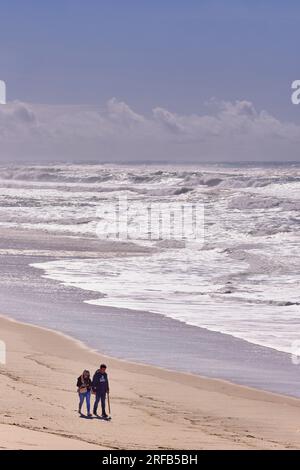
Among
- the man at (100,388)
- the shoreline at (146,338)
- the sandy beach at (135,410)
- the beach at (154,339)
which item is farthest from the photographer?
the shoreline at (146,338)

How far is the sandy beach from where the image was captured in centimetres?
1116

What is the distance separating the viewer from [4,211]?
2184 inches

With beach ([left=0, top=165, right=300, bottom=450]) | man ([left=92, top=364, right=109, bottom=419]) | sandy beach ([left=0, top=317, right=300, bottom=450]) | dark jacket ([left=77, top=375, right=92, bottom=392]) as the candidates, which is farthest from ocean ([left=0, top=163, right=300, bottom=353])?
dark jacket ([left=77, top=375, right=92, bottom=392])

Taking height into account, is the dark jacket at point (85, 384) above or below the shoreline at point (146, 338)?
above

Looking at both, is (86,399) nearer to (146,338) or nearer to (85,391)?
(85,391)

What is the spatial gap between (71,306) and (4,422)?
413 inches

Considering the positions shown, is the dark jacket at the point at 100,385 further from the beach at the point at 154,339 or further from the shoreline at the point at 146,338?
the shoreline at the point at 146,338

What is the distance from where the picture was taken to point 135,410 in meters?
12.9

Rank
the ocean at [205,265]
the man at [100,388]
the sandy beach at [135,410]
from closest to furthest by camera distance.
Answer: the sandy beach at [135,410]
the man at [100,388]
the ocean at [205,265]

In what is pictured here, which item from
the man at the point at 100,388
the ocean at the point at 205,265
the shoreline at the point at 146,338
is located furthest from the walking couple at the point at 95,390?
the ocean at the point at 205,265

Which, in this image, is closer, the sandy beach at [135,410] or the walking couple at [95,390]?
the sandy beach at [135,410]

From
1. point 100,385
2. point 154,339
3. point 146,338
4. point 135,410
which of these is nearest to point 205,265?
point 146,338

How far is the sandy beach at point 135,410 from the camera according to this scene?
11.2m

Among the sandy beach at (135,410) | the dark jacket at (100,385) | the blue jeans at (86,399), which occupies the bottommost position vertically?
the sandy beach at (135,410)
